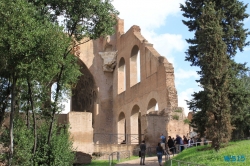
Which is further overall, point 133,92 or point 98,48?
point 98,48

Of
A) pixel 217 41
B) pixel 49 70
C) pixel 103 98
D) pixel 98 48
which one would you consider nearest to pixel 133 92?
pixel 103 98

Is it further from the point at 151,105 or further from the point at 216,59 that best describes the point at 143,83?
the point at 216,59

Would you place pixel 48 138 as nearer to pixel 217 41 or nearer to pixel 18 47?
pixel 18 47

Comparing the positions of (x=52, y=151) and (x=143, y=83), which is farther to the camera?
(x=143, y=83)

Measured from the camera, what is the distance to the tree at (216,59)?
12.9 metres

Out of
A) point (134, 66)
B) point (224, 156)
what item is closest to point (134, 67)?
point (134, 66)

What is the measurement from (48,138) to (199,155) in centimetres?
502

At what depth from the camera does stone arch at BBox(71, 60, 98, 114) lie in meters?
30.9

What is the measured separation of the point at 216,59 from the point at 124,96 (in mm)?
15202

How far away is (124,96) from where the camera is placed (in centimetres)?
2814

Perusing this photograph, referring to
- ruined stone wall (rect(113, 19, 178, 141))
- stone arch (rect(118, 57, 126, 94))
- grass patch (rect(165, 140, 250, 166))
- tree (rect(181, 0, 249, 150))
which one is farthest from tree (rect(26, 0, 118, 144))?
stone arch (rect(118, 57, 126, 94))

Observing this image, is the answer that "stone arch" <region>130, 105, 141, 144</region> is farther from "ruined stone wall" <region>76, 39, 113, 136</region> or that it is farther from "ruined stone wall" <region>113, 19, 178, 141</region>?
"ruined stone wall" <region>76, 39, 113, 136</region>

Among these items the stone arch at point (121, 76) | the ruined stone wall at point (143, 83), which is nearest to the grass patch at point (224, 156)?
the ruined stone wall at point (143, 83)

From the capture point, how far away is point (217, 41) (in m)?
13.6
